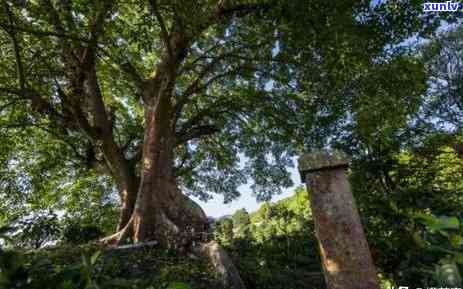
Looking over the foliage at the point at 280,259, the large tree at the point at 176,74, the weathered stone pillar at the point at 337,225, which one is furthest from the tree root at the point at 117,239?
the weathered stone pillar at the point at 337,225

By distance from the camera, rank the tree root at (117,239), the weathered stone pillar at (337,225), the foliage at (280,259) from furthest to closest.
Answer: the tree root at (117,239), the foliage at (280,259), the weathered stone pillar at (337,225)

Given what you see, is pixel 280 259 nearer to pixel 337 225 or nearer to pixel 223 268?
pixel 223 268

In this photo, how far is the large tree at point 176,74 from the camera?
589 centimetres

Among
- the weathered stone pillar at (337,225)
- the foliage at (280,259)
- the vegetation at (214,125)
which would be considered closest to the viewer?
the weathered stone pillar at (337,225)

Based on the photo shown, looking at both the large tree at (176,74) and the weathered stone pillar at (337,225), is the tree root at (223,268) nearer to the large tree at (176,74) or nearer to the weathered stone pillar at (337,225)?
the large tree at (176,74)

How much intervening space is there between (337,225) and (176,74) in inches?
276

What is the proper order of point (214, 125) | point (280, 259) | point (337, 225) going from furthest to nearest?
1. point (214, 125)
2. point (280, 259)
3. point (337, 225)

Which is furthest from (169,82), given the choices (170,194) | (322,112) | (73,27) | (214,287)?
(214,287)

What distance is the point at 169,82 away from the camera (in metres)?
8.40

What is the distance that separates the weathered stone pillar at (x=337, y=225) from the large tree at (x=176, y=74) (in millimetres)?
3642

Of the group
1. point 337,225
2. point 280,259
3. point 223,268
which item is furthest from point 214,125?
point 337,225

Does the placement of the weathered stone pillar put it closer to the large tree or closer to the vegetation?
the vegetation

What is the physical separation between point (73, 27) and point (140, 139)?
773cm

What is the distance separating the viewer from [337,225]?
8.63 ft
